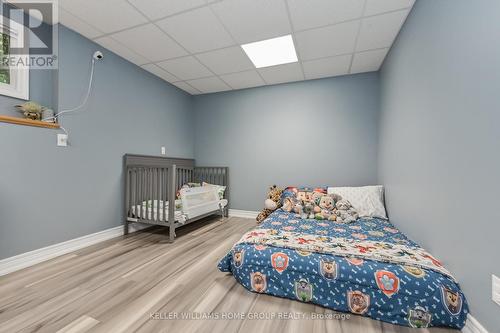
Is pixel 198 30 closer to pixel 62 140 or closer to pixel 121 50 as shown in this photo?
pixel 121 50

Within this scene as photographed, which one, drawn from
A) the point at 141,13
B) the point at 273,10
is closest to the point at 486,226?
the point at 273,10

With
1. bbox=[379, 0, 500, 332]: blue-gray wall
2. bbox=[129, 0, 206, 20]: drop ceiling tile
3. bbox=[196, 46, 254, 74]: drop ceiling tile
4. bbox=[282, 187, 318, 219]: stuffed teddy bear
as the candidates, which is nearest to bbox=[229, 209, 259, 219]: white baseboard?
bbox=[282, 187, 318, 219]: stuffed teddy bear

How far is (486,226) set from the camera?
98 centimetres

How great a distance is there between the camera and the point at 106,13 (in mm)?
1904

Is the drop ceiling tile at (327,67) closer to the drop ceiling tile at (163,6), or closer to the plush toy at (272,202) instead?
the drop ceiling tile at (163,6)

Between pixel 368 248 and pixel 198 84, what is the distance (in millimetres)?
3318

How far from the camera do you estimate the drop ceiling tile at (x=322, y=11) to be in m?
1.76

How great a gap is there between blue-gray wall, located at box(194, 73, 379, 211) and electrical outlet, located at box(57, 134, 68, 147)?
2136 millimetres

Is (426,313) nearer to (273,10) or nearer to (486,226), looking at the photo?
(486,226)

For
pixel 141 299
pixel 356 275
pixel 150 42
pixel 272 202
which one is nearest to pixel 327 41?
pixel 150 42

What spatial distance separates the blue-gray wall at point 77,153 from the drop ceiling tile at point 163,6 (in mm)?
976

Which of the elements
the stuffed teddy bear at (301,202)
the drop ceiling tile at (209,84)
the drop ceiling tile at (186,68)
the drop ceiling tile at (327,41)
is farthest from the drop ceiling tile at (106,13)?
the stuffed teddy bear at (301,202)

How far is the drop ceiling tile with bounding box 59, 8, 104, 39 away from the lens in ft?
6.42

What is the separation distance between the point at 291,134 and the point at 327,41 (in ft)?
4.68
